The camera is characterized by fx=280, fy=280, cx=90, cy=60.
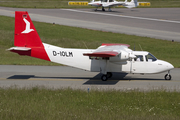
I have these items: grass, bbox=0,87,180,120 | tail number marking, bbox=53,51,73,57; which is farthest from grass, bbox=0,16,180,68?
grass, bbox=0,87,180,120

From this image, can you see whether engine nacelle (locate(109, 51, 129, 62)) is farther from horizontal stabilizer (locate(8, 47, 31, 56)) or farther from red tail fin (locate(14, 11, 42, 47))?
horizontal stabilizer (locate(8, 47, 31, 56))

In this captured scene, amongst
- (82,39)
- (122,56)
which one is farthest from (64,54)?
(82,39)

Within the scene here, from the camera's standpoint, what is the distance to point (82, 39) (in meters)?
40.7

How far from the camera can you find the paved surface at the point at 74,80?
18.4 metres

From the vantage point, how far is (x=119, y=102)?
14016 mm

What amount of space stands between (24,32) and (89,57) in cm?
514

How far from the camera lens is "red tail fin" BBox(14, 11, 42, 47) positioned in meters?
20.4

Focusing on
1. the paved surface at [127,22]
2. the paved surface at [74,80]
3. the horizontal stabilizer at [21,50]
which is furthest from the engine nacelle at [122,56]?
the paved surface at [127,22]

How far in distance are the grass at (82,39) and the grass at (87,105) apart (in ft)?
54.0

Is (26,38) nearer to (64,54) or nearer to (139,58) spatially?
(64,54)

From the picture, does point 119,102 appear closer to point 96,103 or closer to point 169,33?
point 96,103

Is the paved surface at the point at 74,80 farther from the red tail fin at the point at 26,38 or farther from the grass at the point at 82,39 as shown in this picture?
the grass at the point at 82,39

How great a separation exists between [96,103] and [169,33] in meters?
32.4

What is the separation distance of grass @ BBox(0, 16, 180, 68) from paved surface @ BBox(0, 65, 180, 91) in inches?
343
